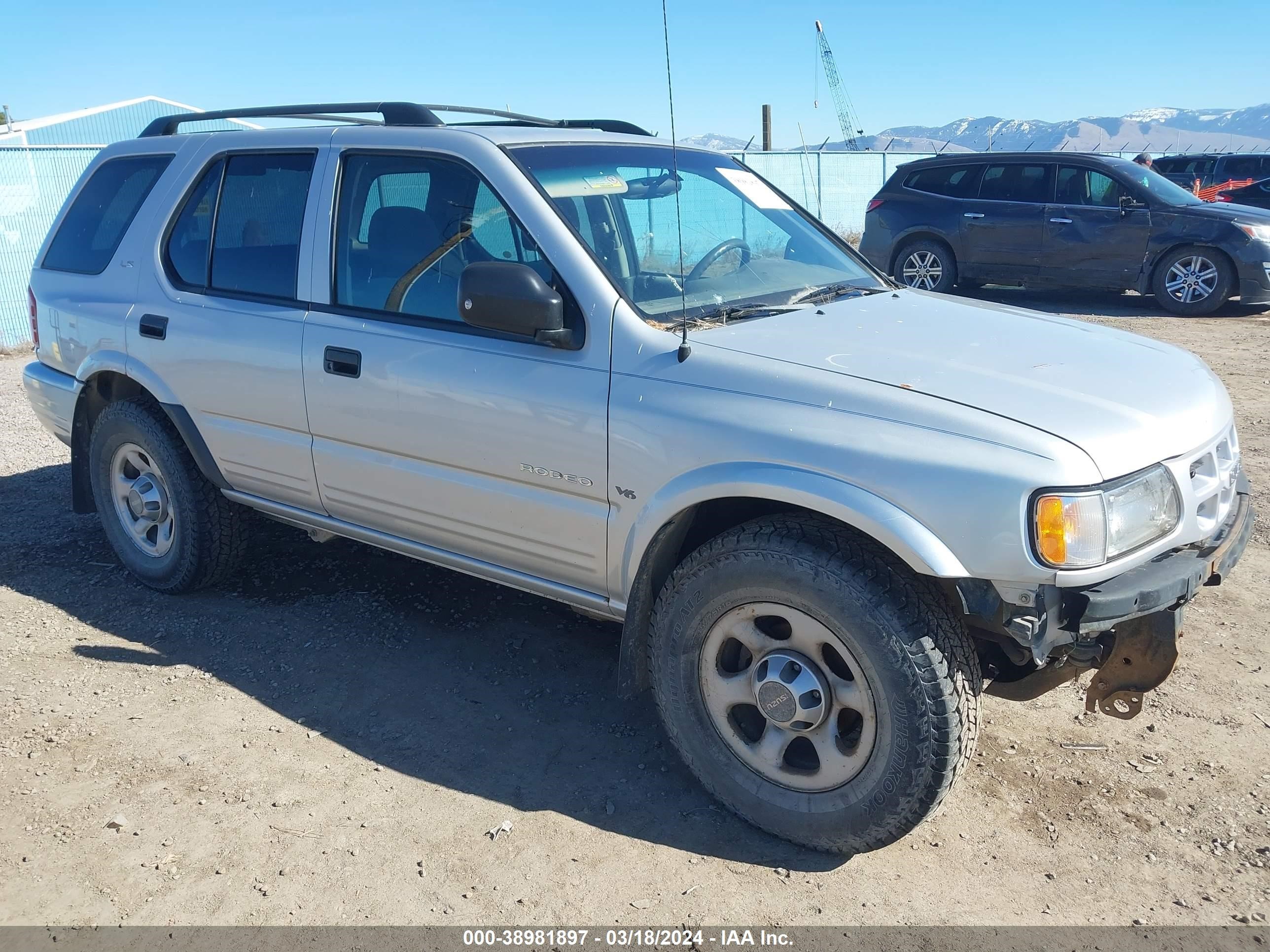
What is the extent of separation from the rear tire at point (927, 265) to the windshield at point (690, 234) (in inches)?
377

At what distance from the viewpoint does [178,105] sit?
4172 cm

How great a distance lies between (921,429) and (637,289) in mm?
1076

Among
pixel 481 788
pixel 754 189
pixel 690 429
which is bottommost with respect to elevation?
pixel 481 788

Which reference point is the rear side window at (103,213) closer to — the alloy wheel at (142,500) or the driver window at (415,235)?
the alloy wheel at (142,500)

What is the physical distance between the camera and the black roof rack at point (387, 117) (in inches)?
153

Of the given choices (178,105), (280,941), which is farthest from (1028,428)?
(178,105)

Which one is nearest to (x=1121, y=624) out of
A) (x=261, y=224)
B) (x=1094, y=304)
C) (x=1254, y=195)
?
(x=261, y=224)

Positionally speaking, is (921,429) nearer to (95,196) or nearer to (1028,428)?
(1028,428)

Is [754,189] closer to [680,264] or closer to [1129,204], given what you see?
[680,264]

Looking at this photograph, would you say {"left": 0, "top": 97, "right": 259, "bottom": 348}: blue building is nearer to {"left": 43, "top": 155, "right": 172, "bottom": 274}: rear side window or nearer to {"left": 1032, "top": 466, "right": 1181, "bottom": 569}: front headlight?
{"left": 43, "top": 155, "right": 172, "bottom": 274}: rear side window

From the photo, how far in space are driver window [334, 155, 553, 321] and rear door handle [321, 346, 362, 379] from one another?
180 millimetres

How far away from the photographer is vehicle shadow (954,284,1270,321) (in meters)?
12.2

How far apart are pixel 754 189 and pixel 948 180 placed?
10.1 m

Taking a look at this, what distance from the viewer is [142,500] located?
477 cm
